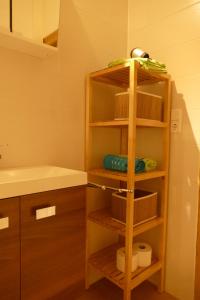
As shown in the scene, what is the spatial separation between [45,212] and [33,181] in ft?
0.45

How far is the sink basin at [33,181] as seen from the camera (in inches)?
29.1

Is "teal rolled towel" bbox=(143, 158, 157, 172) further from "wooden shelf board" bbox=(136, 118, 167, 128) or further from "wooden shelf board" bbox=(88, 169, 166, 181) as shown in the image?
"wooden shelf board" bbox=(136, 118, 167, 128)

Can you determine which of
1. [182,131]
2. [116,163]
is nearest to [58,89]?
[116,163]

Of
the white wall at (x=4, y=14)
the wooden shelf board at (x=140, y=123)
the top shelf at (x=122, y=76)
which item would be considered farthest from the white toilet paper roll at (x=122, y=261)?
the white wall at (x=4, y=14)

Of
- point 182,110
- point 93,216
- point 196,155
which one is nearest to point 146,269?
point 93,216

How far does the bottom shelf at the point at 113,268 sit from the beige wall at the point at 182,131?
159 mm

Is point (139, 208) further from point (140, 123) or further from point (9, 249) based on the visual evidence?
point (9, 249)

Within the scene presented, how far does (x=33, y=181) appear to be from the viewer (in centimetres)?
79

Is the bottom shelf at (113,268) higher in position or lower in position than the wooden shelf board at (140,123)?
lower

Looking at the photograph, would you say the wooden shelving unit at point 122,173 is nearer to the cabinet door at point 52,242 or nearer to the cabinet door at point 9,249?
the cabinet door at point 52,242

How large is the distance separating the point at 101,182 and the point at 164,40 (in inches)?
Answer: 40.4

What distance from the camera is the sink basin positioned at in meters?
0.74

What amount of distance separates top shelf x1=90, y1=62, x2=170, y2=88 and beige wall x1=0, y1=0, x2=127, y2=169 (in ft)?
0.37

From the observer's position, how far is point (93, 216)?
140cm
